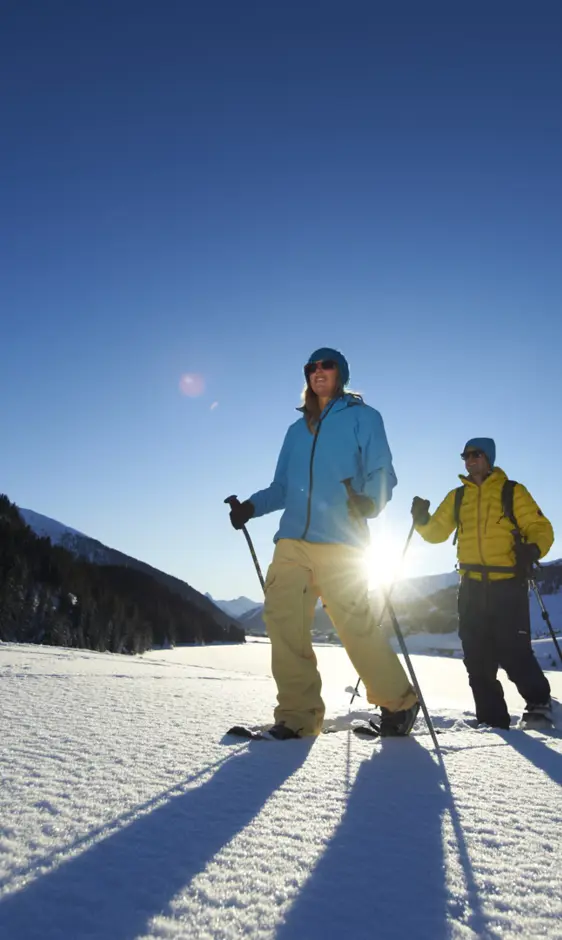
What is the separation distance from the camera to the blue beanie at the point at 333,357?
3202 millimetres

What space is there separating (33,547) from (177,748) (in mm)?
17251

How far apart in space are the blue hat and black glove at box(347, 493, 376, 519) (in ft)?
5.38

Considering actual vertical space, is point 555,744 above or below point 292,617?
below

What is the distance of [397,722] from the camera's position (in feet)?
8.18

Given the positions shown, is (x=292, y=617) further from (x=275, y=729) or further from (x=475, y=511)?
(x=475, y=511)

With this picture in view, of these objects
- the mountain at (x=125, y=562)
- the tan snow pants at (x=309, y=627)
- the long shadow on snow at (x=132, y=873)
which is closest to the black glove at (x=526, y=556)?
the tan snow pants at (x=309, y=627)

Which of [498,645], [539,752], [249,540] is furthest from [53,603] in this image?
[539,752]

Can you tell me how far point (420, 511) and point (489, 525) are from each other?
0.61 meters

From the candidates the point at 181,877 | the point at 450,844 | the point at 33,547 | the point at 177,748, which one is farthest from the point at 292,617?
the point at 33,547

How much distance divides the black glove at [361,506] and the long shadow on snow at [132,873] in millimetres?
1523

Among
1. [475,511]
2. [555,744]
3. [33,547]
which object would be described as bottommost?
[555,744]

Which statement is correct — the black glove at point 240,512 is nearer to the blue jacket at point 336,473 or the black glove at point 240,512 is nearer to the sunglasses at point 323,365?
the blue jacket at point 336,473

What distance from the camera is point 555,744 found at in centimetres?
233

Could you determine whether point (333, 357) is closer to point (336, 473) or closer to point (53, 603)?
point (336, 473)
